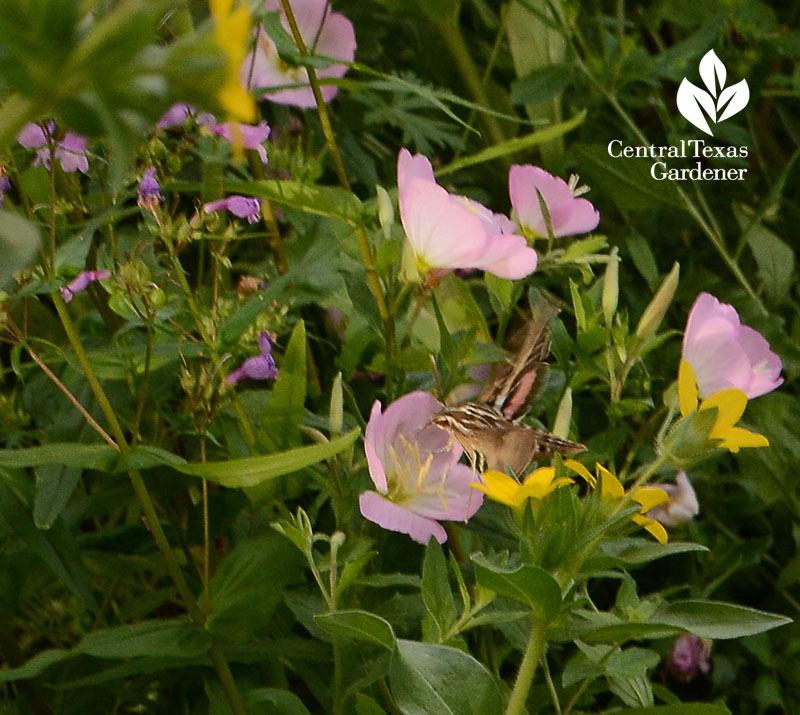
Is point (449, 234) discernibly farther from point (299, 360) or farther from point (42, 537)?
point (42, 537)

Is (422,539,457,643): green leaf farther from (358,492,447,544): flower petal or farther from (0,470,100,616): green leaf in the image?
(0,470,100,616): green leaf

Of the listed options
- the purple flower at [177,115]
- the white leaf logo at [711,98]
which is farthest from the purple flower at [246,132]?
the white leaf logo at [711,98]

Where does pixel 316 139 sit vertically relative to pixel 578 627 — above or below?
above

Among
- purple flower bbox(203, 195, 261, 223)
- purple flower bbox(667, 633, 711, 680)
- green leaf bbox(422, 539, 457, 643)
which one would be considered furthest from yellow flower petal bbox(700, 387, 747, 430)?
purple flower bbox(667, 633, 711, 680)

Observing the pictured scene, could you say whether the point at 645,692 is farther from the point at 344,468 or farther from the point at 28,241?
the point at 28,241

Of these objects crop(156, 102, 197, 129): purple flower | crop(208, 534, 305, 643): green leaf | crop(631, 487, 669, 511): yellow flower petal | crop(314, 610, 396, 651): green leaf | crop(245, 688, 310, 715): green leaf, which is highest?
crop(156, 102, 197, 129): purple flower

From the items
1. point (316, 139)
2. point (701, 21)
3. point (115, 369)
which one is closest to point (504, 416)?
point (115, 369)

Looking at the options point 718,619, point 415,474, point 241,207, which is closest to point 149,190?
point 241,207
